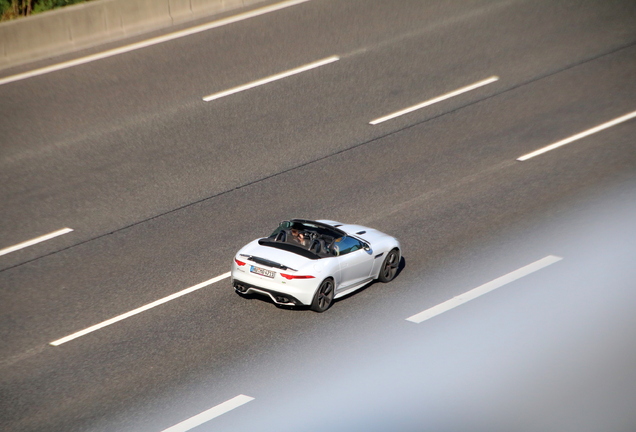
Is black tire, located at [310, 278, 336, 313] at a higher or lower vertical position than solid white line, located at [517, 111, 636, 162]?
lower

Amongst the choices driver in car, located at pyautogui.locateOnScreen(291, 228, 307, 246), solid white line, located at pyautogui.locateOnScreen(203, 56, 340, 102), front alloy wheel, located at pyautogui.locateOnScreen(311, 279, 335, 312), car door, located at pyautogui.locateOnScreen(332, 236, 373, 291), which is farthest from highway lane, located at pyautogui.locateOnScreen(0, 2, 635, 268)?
front alloy wheel, located at pyautogui.locateOnScreen(311, 279, 335, 312)

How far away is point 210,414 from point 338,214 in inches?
232

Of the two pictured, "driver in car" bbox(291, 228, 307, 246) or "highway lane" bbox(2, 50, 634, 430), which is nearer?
"highway lane" bbox(2, 50, 634, 430)

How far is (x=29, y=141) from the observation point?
17094 mm

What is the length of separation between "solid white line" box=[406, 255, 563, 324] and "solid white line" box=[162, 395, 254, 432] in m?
2.93

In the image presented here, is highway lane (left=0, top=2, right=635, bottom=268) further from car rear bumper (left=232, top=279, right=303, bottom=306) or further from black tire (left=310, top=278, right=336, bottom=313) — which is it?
black tire (left=310, top=278, right=336, bottom=313)

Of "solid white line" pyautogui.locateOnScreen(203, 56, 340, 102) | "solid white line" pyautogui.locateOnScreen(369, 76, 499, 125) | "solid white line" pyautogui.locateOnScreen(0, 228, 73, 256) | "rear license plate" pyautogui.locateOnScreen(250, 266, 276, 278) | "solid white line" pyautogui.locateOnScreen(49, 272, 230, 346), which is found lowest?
"solid white line" pyautogui.locateOnScreen(49, 272, 230, 346)

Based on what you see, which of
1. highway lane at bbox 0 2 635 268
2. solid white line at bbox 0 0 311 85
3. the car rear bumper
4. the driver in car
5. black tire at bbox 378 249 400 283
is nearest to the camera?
the car rear bumper

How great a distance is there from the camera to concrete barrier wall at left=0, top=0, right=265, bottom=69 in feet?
63.2

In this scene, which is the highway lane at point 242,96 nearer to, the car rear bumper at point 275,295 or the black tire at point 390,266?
the car rear bumper at point 275,295

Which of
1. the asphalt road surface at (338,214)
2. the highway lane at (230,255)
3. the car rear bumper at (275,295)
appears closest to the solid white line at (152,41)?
the asphalt road surface at (338,214)

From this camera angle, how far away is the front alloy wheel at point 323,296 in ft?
40.0

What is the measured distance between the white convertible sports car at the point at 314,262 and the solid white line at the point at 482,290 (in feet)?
3.87

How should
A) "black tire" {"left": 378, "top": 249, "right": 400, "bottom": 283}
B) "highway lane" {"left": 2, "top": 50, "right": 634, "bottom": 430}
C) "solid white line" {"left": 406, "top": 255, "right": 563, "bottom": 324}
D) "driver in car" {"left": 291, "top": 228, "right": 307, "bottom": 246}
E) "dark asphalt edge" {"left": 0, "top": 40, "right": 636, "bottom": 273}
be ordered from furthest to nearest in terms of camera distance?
"dark asphalt edge" {"left": 0, "top": 40, "right": 636, "bottom": 273}
"black tire" {"left": 378, "top": 249, "right": 400, "bottom": 283}
"driver in car" {"left": 291, "top": 228, "right": 307, "bottom": 246}
"solid white line" {"left": 406, "top": 255, "right": 563, "bottom": 324}
"highway lane" {"left": 2, "top": 50, "right": 634, "bottom": 430}
